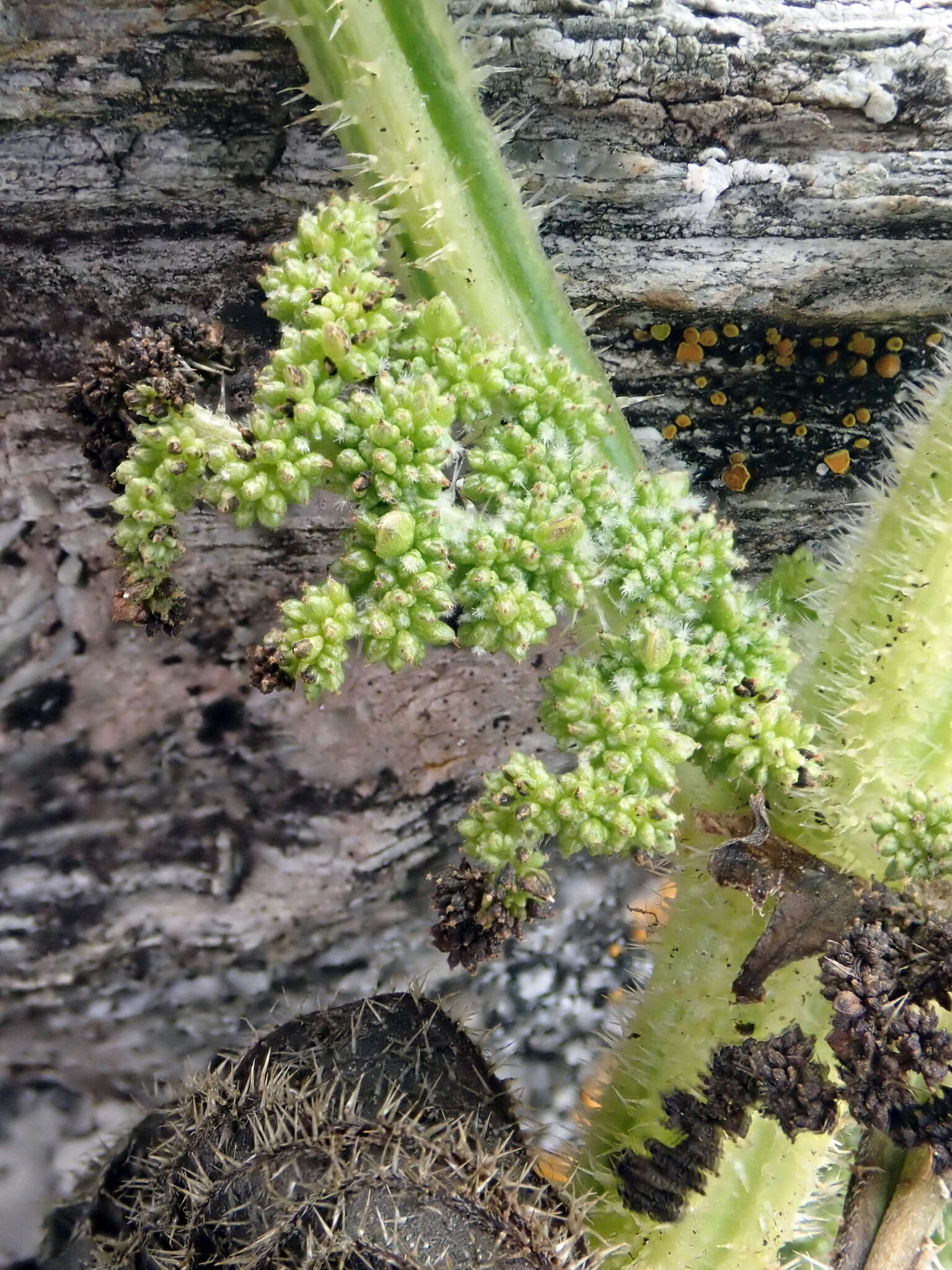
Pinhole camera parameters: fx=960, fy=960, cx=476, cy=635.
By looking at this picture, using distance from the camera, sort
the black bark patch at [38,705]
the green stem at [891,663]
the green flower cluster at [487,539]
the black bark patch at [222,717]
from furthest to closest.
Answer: the black bark patch at [222,717]
the black bark patch at [38,705]
the green stem at [891,663]
the green flower cluster at [487,539]

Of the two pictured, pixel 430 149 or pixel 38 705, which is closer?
pixel 430 149

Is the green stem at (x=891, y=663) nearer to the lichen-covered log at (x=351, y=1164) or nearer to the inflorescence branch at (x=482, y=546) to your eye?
the inflorescence branch at (x=482, y=546)

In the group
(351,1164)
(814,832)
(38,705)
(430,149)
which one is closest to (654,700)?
(814,832)

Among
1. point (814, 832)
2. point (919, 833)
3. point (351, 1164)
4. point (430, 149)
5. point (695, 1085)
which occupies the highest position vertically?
point (430, 149)

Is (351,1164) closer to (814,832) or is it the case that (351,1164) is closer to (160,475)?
(814,832)

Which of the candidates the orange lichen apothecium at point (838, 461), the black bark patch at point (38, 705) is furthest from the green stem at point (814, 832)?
the black bark patch at point (38, 705)

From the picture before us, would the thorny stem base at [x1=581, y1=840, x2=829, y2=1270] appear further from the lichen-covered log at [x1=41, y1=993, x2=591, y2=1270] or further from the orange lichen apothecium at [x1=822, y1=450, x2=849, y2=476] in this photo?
the orange lichen apothecium at [x1=822, y1=450, x2=849, y2=476]
